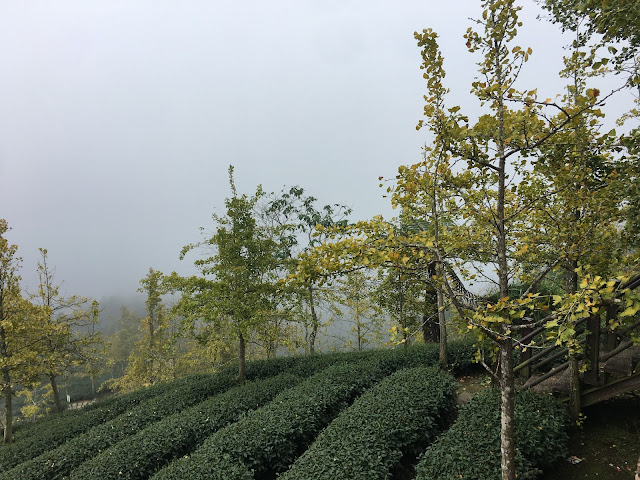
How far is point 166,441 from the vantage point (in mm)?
7113

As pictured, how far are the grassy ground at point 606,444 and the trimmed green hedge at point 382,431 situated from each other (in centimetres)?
198

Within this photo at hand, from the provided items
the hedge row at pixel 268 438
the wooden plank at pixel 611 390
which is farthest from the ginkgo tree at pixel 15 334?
the wooden plank at pixel 611 390

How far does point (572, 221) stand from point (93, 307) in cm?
1812

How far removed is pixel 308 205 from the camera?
1609 centimetres

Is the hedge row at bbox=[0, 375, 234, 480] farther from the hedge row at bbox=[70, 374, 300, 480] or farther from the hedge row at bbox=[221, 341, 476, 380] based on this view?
the hedge row at bbox=[221, 341, 476, 380]

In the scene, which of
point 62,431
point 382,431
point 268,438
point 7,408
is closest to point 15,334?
point 7,408

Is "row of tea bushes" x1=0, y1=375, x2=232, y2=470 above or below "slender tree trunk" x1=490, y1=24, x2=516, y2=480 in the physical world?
below

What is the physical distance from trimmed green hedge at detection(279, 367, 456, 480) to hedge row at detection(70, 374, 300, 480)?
11.3 ft

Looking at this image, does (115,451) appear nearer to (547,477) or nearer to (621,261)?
(547,477)

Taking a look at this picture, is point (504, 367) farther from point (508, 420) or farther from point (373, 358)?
point (373, 358)

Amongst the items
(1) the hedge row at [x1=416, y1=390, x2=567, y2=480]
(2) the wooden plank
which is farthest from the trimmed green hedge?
(2) the wooden plank

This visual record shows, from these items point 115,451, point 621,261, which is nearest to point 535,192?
point 621,261

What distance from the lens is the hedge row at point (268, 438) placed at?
5.54 meters

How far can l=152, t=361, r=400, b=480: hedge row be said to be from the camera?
18.2 ft
